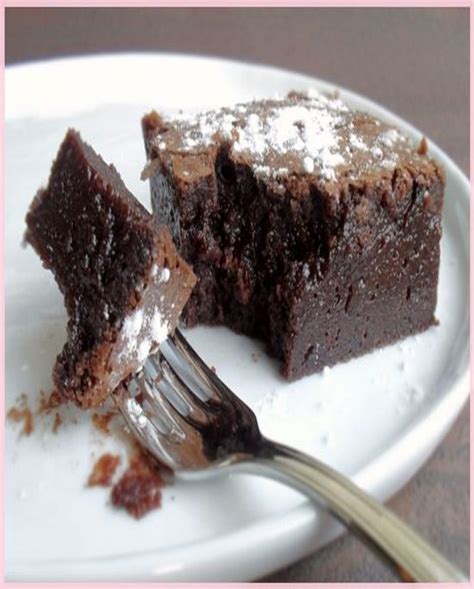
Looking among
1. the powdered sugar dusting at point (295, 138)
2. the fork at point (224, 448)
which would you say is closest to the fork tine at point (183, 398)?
Answer: the fork at point (224, 448)

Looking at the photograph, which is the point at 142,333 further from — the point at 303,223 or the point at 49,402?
the point at 303,223

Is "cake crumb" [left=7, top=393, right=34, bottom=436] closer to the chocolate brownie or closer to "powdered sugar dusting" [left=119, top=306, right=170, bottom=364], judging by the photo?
"powdered sugar dusting" [left=119, top=306, right=170, bottom=364]

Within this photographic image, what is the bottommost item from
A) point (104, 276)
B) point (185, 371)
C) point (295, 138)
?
point (185, 371)

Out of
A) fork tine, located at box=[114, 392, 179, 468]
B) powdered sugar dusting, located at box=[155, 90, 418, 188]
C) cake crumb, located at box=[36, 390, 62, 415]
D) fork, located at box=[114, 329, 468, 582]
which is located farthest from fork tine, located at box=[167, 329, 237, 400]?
powdered sugar dusting, located at box=[155, 90, 418, 188]

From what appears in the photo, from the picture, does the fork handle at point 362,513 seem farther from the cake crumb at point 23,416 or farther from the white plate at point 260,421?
the cake crumb at point 23,416

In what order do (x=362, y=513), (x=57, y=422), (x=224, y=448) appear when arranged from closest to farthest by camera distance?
(x=362, y=513), (x=224, y=448), (x=57, y=422)

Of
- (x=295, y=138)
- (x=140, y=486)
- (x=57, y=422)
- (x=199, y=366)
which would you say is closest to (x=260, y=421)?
(x=199, y=366)

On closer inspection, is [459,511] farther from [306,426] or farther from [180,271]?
[180,271]
